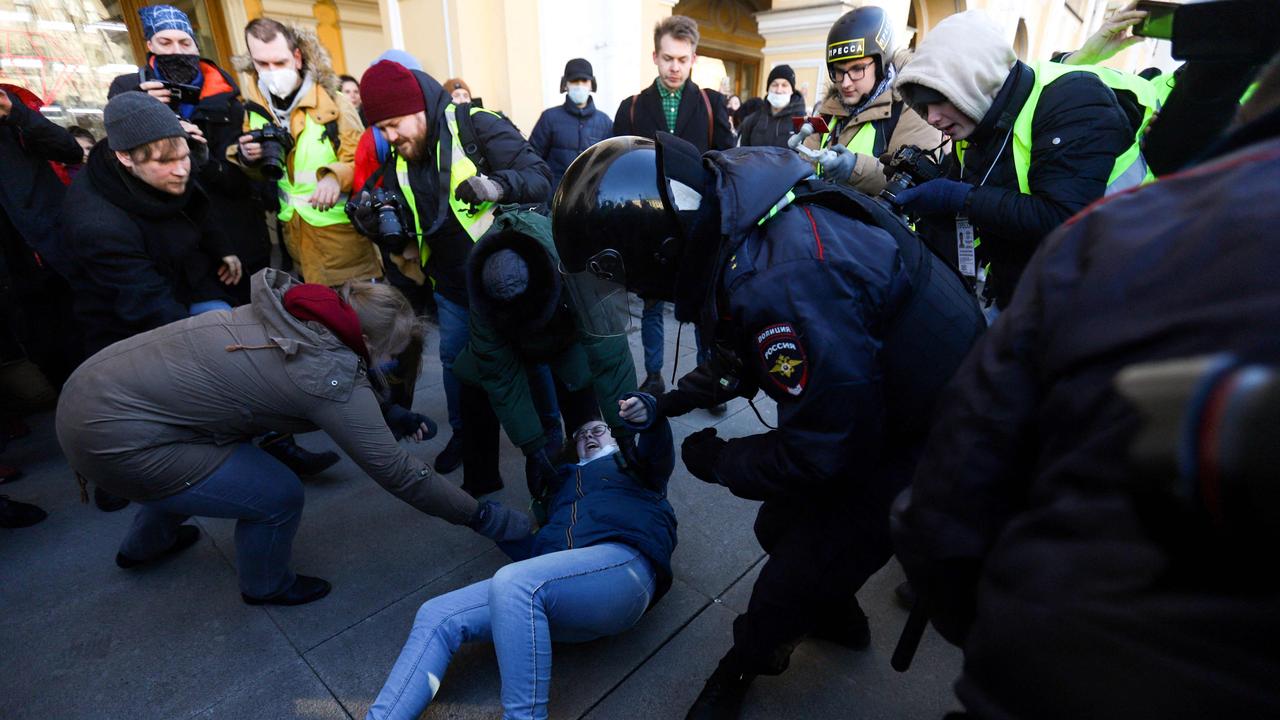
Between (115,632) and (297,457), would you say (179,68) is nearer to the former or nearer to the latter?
(297,457)

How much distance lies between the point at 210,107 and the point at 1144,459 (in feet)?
12.8

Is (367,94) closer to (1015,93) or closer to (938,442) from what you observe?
(1015,93)

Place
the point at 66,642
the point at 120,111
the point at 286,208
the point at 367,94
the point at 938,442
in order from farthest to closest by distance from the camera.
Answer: the point at 286,208 < the point at 367,94 < the point at 120,111 < the point at 66,642 < the point at 938,442

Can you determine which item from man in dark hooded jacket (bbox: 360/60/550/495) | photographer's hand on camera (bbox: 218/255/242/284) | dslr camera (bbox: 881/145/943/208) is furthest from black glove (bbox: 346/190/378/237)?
dslr camera (bbox: 881/145/943/208)

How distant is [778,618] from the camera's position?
150 centimetres

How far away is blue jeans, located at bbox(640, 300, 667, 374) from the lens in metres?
3.63

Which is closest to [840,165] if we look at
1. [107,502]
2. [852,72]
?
[852,72]

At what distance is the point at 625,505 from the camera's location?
185 cm

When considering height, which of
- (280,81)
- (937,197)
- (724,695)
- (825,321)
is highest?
(280,81)

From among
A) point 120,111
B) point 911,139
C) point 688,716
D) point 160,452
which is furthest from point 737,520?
point 120,111

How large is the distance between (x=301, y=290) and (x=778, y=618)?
164cm

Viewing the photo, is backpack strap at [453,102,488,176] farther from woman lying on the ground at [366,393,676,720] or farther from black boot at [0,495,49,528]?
black boot at [0,495,49,528]

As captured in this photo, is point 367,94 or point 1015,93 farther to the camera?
point 367,94

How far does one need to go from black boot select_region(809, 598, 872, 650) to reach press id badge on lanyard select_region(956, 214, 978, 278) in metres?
1.25
